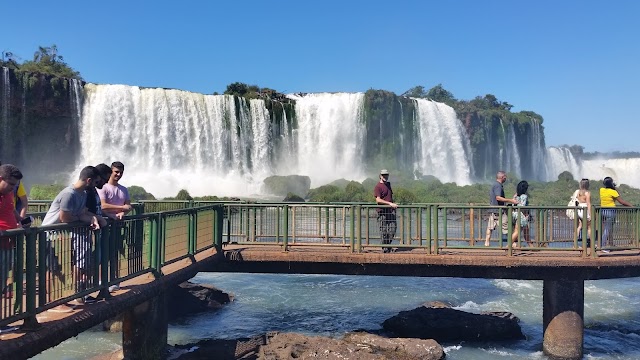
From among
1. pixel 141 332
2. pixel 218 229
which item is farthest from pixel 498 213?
pixel 141 332

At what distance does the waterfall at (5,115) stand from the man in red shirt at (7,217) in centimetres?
3613

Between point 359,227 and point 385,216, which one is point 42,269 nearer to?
point 359,227

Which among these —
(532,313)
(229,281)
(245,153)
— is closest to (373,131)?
(245,153)

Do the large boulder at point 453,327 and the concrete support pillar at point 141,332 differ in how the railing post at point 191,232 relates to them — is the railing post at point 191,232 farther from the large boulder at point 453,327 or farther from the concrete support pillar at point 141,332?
the large boulder at point 453,327

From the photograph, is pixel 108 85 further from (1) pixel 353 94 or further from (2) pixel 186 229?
(2) pixel 186 229

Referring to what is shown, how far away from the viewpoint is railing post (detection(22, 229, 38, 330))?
474cm

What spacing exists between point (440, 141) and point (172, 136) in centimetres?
3060

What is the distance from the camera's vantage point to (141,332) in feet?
29.0

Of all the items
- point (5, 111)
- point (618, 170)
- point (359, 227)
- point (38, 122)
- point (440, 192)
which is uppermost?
point (5, 111)

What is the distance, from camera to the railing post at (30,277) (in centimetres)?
474

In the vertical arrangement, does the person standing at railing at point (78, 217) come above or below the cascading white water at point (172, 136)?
below

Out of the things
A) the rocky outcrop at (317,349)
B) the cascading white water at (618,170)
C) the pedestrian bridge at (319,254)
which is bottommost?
the rocky outcrop at (317,349)

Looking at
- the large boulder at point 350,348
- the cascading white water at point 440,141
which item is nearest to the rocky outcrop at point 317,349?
the large boulder at point 350,348

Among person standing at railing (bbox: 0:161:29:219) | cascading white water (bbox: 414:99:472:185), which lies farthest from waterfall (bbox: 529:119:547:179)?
person standing at railing (bbox: 0:161:29:219)
